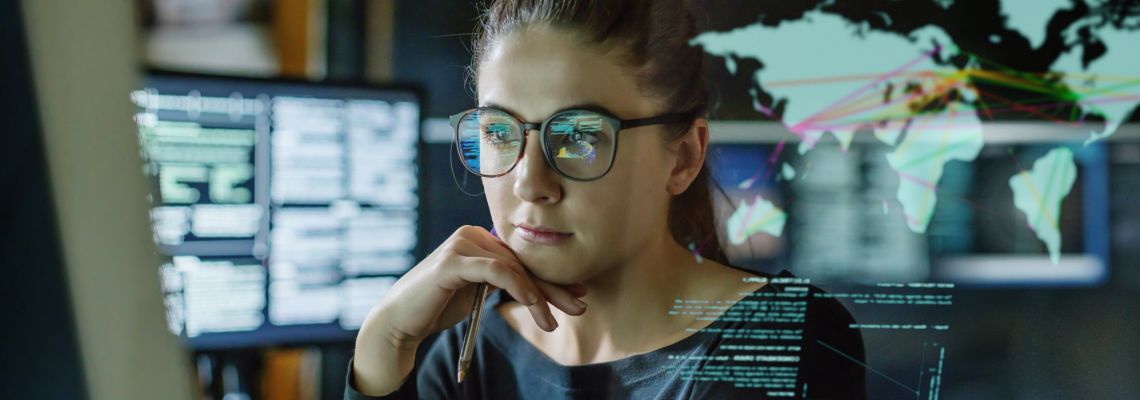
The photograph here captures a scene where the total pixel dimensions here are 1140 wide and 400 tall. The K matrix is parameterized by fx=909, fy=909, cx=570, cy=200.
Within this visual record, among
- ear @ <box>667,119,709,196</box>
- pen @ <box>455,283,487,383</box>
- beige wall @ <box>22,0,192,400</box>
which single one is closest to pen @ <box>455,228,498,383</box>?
pen @ <box>455,283,487,383</box>

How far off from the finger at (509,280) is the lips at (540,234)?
4cm

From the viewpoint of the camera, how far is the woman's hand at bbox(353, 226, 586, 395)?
0.97 m

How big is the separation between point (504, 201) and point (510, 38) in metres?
0.17

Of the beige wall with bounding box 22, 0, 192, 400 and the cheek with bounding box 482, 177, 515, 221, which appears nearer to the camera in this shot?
the beige wall with bounding box 22, 0, 192, 400

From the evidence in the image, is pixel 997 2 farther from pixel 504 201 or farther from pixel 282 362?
pixel 282 362

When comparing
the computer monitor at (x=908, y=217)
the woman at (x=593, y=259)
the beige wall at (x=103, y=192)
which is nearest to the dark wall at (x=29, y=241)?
the beige wall at (x=103, y=192)

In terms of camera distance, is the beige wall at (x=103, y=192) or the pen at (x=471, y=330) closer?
the beige wall at (x=103, y=192)

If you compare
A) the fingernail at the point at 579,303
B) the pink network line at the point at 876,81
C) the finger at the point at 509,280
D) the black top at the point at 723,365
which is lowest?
the black top at the point at 723,365

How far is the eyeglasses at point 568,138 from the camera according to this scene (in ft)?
2.99

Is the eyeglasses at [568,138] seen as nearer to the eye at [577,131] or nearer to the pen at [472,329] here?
the eye at [577,131]

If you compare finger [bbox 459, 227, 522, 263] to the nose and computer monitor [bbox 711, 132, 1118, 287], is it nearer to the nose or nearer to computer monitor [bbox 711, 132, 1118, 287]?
the nose

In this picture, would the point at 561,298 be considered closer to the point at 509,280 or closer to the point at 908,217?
the point at 509,280

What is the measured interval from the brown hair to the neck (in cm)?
3

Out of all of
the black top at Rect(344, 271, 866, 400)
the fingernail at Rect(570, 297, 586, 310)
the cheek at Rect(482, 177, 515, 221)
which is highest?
the cheek at Rect(482, 177, 515, 221)
